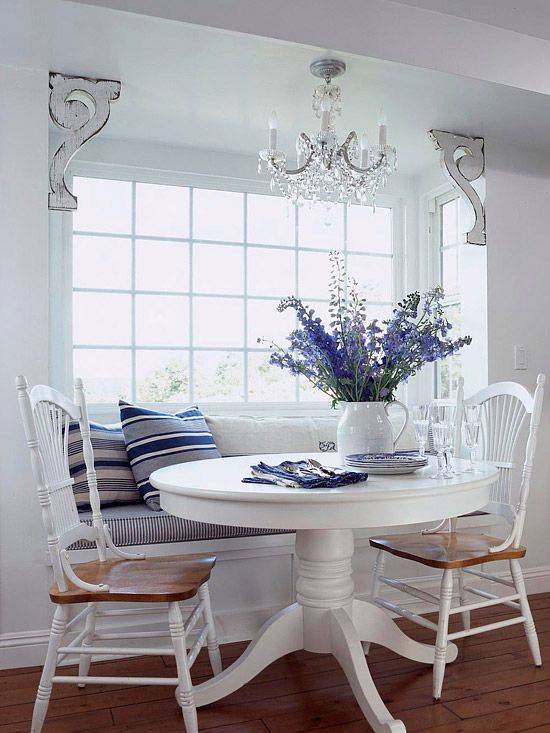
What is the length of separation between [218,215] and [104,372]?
0.99 meters

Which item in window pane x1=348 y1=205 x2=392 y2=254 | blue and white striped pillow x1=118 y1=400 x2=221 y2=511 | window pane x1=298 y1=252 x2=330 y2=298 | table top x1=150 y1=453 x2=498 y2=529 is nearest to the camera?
table top x1=150 y1=453 x2=498 y2=529

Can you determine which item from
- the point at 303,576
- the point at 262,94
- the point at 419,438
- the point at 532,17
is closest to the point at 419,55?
the point at 532,17

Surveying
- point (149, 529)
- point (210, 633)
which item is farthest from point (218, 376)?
point (210, 633)

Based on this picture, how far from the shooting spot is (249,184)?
3.53 meters

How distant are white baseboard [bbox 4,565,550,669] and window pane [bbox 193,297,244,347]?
1351mm

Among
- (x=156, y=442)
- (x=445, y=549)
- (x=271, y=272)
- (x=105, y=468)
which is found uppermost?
(x=271, y=272)

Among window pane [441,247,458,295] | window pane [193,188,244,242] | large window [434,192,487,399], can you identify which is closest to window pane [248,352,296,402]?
window pane [193,188,244,242]

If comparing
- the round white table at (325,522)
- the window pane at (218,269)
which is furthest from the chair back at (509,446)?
the window pane at (218,269)

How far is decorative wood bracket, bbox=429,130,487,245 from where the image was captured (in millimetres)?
3232

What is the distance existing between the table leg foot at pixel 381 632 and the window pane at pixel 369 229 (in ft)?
6.98

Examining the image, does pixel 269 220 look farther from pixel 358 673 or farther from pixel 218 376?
pixel 358 673

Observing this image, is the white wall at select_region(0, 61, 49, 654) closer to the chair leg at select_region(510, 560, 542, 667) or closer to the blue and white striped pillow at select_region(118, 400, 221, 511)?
the blue and white striped pillow at select_region(118, 400, 221, 511)

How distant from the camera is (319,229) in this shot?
3711mm

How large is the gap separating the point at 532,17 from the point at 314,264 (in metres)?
1.55
